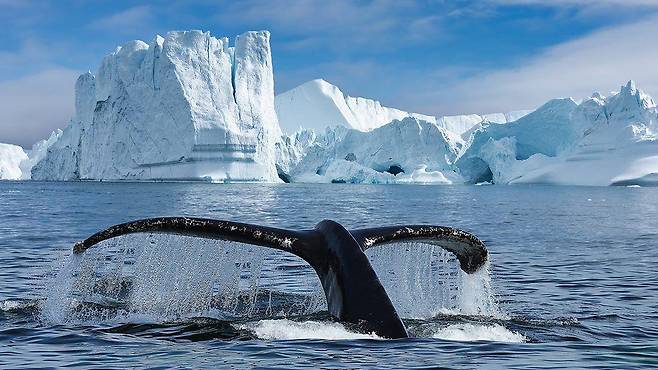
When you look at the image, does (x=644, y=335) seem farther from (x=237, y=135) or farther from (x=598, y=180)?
(x=598, y=180)

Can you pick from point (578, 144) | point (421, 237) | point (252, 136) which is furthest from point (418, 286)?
point (578, 144)

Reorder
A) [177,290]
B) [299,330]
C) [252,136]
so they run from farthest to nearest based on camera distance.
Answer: [252,136], [177,290], [299,330]

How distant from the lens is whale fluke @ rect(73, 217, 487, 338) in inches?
247

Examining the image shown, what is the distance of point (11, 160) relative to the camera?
511 feet

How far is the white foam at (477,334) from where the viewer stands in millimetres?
7211

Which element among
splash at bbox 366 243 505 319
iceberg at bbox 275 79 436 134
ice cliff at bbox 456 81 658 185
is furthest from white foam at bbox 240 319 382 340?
iceberg at bbox 275 79 436 134

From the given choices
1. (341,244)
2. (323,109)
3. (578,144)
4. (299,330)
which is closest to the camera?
(341,244)

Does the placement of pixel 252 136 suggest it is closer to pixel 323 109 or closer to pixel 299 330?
pixel 323 109

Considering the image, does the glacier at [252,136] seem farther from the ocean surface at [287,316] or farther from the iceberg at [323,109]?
the ocean surface at [287,316]

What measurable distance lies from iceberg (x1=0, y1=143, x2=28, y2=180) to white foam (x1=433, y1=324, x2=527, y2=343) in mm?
147855

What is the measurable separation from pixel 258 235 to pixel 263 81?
83784mm

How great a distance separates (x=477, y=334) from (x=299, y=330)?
169cm

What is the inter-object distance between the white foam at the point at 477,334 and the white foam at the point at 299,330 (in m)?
A: 1.10

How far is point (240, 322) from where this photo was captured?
793 cm
